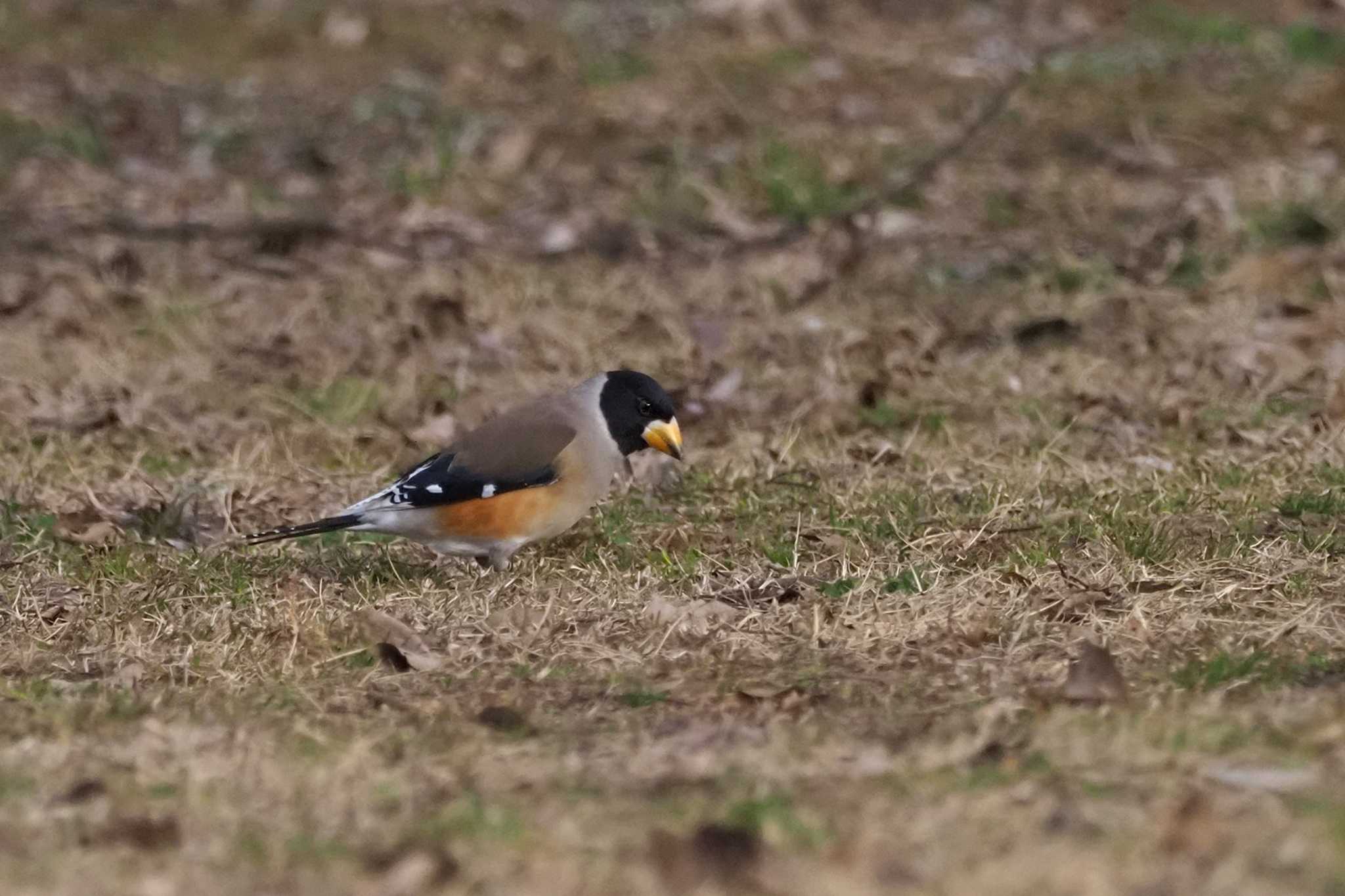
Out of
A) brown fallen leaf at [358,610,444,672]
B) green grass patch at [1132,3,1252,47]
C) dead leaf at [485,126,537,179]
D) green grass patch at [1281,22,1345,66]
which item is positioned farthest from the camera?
green grass patch at [1132,3,1252,47]

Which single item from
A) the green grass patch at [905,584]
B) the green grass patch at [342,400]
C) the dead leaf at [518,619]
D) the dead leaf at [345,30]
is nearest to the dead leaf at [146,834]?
the dead leaf at [518,619]

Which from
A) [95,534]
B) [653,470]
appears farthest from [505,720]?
[653,470]

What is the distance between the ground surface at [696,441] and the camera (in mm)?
4406

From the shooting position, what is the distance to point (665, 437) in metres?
7.37

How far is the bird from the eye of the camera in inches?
267

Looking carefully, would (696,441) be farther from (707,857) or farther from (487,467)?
(707,857)

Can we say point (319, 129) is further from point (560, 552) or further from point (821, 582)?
point (821, 582)

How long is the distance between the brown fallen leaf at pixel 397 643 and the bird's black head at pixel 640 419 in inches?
56.9

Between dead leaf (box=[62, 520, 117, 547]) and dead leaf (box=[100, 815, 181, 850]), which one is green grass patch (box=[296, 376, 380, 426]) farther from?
dead leaf (box=[100, 815, 181, 850])

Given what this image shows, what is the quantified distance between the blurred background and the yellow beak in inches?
42.7

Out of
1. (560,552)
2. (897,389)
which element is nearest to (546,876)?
(560,552)

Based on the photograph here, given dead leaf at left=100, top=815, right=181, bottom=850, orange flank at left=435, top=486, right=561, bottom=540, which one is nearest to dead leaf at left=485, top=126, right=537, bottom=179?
orange flank at left=435, top=486, right=561, bottom=540

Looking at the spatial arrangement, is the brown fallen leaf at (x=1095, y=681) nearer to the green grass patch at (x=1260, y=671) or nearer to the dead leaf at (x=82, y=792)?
the green grass patch at (x=1260, y=671)

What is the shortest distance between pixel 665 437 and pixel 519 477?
25.2 inches
